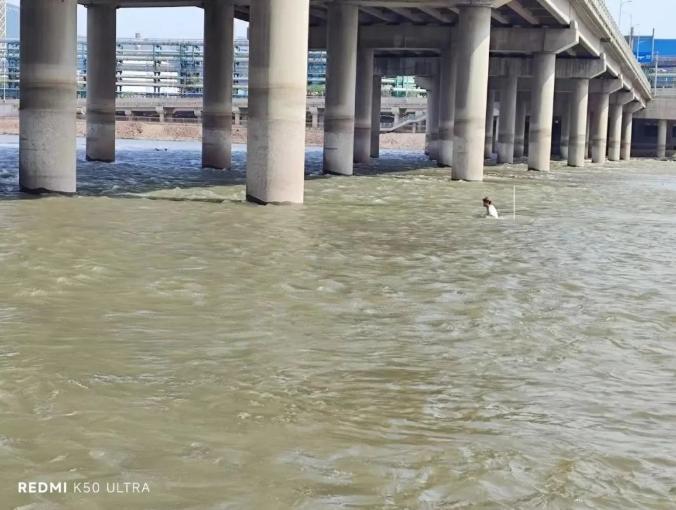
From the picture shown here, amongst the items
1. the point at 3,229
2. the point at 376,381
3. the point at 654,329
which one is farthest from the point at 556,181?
the point at 376,381

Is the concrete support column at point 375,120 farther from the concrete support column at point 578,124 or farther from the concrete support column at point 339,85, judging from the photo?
the concrete support column at point 339,85

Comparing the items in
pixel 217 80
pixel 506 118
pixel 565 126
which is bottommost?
pixel 565 126

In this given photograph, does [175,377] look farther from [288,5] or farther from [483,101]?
[483,101]

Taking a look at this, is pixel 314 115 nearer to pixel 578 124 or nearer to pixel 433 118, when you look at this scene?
pixel 433 118

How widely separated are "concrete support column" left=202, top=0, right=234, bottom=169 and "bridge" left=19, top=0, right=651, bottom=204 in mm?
61

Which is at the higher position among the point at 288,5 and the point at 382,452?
the point at 288,5

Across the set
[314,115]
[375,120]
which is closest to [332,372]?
[375,120]

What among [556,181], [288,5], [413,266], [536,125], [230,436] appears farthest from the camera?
[536,125]

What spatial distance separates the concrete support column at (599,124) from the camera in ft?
316

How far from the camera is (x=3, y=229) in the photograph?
21188mm

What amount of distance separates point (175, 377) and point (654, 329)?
577cm

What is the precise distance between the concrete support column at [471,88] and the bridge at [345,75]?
2.0 inches

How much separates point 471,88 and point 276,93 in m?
20.4

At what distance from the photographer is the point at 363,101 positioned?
75062 millimetres
